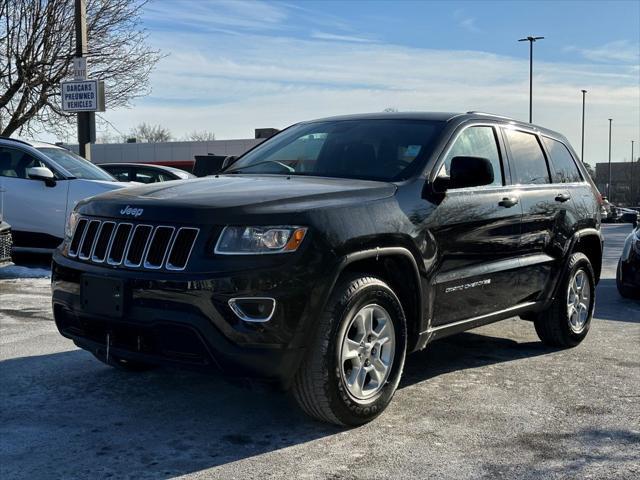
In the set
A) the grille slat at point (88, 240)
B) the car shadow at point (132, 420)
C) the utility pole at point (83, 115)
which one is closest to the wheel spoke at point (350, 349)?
the car shadow at point (132, 420)

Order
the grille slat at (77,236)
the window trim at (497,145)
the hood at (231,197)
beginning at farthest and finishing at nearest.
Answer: the window trim at (497,145) → the grille slat at (77,236) → the hood at (231,197)

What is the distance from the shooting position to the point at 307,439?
12.8 ft

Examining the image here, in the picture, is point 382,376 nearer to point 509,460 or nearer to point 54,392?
point 509,460

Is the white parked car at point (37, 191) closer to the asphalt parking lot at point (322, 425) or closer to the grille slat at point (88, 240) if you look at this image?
the asphalt parking lot at point (322, 425)

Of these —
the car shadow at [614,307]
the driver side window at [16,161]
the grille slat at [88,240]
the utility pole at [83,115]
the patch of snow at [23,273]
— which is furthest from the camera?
the utility pole at [83,115]

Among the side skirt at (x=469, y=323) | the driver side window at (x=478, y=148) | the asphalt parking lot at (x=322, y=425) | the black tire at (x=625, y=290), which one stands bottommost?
the asphalt parking lot at (x=322, y=425)

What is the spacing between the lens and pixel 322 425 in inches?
163

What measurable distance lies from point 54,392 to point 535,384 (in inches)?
125

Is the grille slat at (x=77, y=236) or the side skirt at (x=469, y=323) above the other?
the grille slat at (x=77, y=236)

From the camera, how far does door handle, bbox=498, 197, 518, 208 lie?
519 cm

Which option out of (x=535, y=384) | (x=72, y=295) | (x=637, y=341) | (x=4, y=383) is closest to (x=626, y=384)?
(x=535, y=384)

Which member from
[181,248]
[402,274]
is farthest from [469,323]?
[181,248]

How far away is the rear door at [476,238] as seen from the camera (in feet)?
15.2

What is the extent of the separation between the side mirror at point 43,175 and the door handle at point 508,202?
22.4 feet
